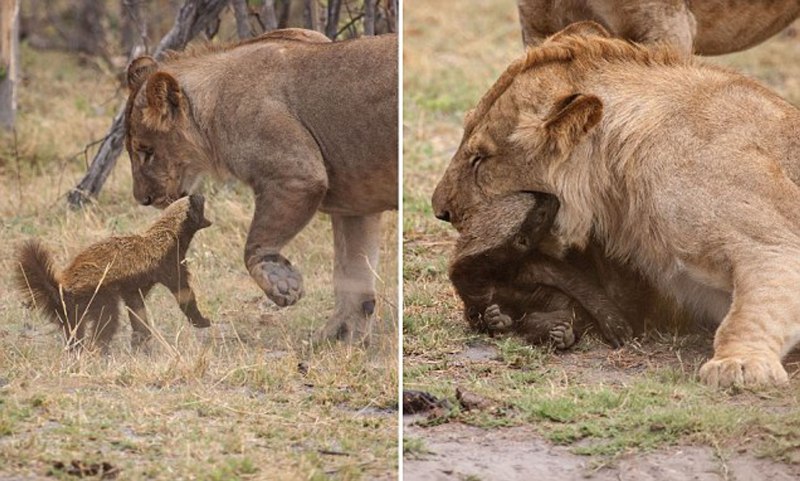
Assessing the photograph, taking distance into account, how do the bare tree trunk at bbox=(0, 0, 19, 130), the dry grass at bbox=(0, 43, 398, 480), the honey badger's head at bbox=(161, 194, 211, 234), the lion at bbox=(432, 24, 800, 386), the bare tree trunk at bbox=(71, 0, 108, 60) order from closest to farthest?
the dry grass at bbox=(0, 43, 398, 480) → the lion at bbox=(432, 24, 800, 386) → the honey badger's head at bbox=(161, 194, 211, 234) → the bare tree trunk at bbox=(0, 0, 19, 130) → the bare tree trunk at bbox=(71, 0, 108, 60)

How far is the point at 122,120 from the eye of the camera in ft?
17.2

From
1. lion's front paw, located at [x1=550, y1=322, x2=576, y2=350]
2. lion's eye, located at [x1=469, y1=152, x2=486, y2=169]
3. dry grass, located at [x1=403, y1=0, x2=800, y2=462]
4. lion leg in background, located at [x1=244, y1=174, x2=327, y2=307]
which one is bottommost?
dry grass, located at [x1=403, y1=0, x2=800, y2=462]

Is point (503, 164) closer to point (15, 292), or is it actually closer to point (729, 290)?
point (729, 290)

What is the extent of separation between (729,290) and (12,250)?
2.04 m

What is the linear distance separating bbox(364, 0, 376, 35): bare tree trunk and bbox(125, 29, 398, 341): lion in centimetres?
5

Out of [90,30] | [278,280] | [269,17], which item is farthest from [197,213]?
[90,30]

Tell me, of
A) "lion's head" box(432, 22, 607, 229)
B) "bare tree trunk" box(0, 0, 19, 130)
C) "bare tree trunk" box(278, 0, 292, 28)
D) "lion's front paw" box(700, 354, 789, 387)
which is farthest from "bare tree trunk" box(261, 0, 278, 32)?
"lion's front paw" box(700, 354, 789, 387)

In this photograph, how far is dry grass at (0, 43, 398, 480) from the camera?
354cm

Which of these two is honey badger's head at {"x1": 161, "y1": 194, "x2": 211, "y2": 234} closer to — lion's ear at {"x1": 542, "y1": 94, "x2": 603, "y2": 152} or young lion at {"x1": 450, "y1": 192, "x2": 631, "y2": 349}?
young lion at {"x1": 450, "y1": 192, "x2": 631, "y2": 349}

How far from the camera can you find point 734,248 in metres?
3.99

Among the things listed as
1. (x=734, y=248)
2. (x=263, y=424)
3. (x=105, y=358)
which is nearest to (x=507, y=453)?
(x=263, y=424)

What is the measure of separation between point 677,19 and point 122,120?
75.6 inches

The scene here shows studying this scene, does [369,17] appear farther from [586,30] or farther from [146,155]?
[146,155]

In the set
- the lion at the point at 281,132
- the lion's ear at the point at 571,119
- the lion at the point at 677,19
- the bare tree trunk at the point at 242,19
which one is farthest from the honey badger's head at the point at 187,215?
the lion at the point at 677,19
